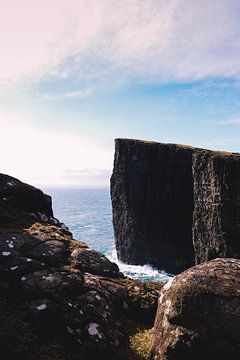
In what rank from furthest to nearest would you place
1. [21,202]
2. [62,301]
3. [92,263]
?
[21,202] < [92,263] < [62,301]

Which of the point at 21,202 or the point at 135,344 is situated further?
the point at 21,202

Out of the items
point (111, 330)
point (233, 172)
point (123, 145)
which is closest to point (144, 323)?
point (111, 330)

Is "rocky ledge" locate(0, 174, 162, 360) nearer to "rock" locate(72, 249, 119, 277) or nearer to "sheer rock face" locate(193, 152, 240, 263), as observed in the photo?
"rock" locate(72, 249, 119, 277)

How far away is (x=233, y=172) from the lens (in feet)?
210

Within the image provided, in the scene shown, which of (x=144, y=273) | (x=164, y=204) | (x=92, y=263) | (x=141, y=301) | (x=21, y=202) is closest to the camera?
(x=141, y=301)

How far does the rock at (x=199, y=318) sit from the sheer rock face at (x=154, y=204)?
84608mm

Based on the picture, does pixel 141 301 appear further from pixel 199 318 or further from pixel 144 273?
pixel 144 273

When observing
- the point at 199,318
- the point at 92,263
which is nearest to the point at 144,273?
the point at 92,263

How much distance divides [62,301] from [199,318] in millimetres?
5181

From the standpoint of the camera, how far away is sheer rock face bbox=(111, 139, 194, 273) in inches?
3809

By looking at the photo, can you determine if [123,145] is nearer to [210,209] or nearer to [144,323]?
[210,209]

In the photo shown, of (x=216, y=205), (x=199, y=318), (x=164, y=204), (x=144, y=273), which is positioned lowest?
(x=144, y=273)

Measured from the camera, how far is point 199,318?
11.2m

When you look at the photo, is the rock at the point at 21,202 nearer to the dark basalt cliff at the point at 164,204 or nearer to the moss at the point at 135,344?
the moss at the point at 135,344
